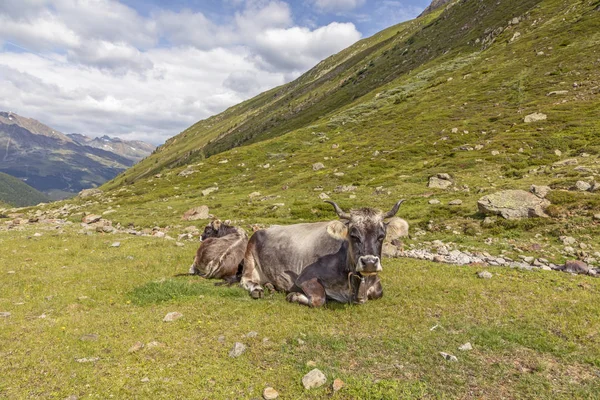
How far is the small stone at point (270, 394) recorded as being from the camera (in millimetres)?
6262

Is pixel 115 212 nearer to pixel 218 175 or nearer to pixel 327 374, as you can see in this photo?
pixel 218 175

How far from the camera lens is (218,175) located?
213 ft

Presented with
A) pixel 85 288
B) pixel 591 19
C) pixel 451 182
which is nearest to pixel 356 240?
pixel 85 288

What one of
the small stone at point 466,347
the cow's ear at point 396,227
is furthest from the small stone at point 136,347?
the small stone at point 466,347

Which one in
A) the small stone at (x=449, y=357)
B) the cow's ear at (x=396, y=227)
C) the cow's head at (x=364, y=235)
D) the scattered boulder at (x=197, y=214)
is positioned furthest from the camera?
the scattered boulder at (x=197, y=214)

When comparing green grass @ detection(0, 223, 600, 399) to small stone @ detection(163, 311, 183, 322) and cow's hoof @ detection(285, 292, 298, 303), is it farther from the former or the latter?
cow's hoof @ detection(285, 292, 298, 303)

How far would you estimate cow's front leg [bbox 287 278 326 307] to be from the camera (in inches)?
412

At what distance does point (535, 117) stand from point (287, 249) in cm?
4585

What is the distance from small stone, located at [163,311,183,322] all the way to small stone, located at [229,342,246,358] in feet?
9.09

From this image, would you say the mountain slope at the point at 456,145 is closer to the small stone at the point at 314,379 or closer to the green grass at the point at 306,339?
the green grass at the point at 306,339

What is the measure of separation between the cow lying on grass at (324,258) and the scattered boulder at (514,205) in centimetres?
1282

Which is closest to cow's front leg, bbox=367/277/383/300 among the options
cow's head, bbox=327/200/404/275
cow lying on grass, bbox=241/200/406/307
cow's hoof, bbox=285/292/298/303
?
cow lying on grass, bbox=241/200/406/307

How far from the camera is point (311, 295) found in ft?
34.7

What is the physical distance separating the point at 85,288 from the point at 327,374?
1051 centimetres
